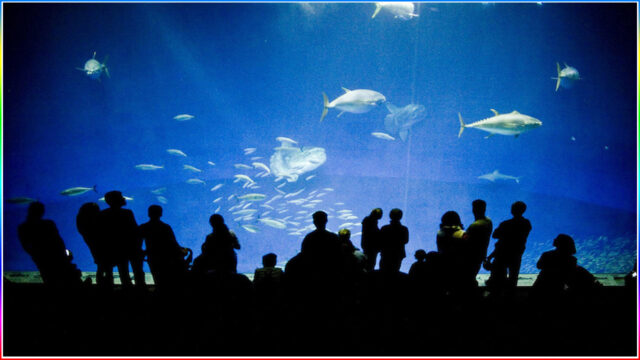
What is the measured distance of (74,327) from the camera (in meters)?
2.26

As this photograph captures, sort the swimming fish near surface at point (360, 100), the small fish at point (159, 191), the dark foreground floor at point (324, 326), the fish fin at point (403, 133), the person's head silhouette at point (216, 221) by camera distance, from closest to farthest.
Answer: the dark foreground floor at point (324, 326), the person's head silhouette at point (216, 221), the swimming fish near surface at point (360, 100), the fish fin at point (403, 133), the small fish at point (159, 191)

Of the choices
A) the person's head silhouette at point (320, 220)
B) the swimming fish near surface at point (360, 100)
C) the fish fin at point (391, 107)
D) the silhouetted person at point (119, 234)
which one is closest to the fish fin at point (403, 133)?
the fish fin at point (391, 107)

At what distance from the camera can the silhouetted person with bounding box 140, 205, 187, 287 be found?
298 centimetres

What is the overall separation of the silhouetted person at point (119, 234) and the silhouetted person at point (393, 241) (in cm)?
297

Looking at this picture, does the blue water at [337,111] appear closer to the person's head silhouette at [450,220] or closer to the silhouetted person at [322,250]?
the person's head silhouette at [450,220]

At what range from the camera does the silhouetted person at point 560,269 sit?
2568 millimetres

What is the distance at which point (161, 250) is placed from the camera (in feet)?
9.77

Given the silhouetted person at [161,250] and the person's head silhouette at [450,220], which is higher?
the person's head silhouette at [450,220]

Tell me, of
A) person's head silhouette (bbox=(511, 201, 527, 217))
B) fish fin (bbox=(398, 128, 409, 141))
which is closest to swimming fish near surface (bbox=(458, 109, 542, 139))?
person's head silhouette (bbox=(511, 201, 527, 217))

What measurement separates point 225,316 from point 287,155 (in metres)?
7.92

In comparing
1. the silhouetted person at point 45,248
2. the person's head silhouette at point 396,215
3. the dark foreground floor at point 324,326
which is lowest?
A: the dark foreground floor at point 324,326

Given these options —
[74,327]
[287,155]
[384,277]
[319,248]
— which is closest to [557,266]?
[384,277]

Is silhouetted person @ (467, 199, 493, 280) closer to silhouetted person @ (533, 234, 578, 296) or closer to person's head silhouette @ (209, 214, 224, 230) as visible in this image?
silhouetted person @ (533, 234, 578, 296)

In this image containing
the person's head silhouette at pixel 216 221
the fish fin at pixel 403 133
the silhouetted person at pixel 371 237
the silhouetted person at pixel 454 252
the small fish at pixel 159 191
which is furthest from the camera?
the small fish at pixel 159 191
